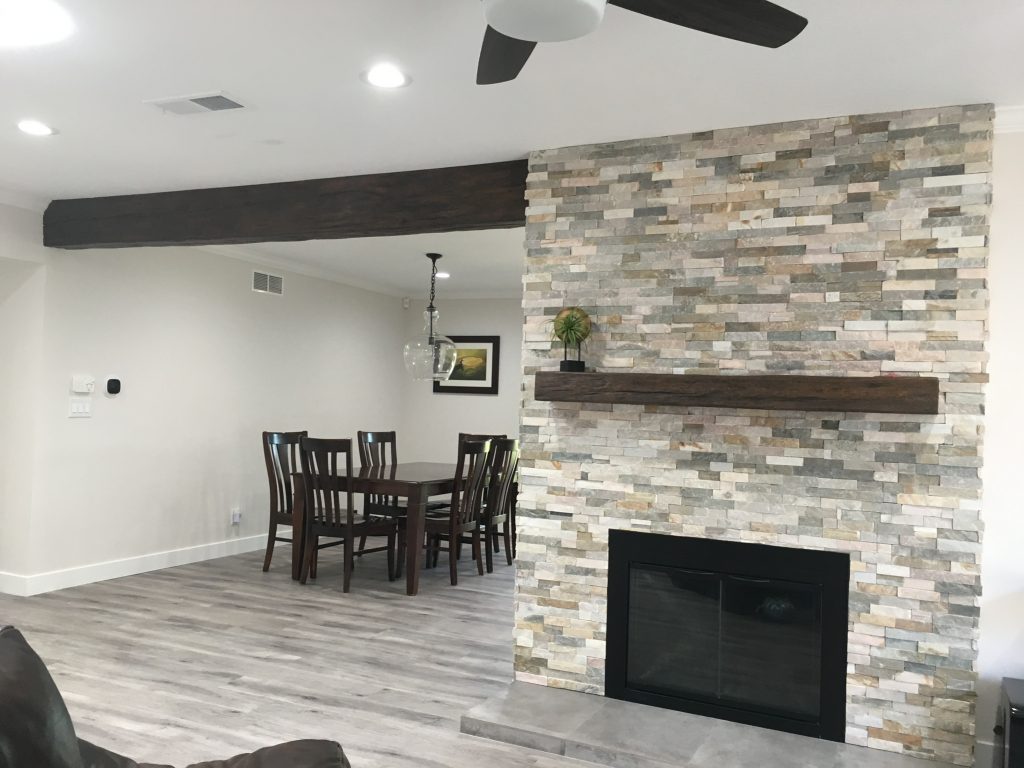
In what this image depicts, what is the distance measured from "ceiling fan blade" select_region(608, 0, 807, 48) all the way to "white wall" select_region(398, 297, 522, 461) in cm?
620

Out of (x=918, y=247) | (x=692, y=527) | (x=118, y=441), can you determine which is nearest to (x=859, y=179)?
(x=918, y=247)

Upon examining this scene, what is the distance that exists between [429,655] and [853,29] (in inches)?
130

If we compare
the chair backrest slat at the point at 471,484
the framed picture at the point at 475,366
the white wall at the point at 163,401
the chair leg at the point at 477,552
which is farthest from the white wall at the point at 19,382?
the framed picture at the point at 475,366

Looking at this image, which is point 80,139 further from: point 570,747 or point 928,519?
point 928,519

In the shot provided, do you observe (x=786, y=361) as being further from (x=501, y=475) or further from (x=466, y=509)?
(x=501, y=475)

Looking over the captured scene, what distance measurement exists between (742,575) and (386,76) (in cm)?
232

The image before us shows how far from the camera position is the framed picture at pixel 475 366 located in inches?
328

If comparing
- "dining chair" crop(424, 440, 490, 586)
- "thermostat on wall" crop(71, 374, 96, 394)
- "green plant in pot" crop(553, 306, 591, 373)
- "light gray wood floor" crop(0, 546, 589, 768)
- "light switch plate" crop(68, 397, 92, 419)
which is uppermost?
"green plant in pot" crop(553, 306, 591, 373)

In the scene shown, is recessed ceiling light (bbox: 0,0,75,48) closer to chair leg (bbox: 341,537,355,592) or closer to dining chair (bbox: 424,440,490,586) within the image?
chair leg (bbox: 341,537,355,592)

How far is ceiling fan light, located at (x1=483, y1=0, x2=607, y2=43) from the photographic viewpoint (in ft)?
5.62

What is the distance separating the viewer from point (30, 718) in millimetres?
1418

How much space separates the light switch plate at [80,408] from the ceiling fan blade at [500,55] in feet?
14.0

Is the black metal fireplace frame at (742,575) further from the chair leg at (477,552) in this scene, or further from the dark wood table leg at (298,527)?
the dark wood table leg at (298,527)

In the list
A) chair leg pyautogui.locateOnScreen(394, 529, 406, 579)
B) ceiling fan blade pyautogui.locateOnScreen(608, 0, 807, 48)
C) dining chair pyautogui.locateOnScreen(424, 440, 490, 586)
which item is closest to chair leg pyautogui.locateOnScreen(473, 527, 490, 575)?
dining chair pyautogui.locateOnScreen(424, 440, 490, 586)
